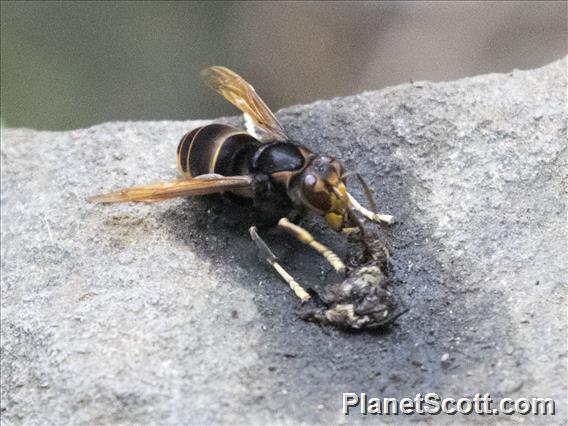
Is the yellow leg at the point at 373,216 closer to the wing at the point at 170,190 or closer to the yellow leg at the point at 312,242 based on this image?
the yellow leg at the point at 312,242

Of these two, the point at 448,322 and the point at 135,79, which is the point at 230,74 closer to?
the point at 448,322

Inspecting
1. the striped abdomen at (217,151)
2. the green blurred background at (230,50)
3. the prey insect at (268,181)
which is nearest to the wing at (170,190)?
the prey insect at (268,181)

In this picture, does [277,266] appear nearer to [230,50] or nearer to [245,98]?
[245,98]

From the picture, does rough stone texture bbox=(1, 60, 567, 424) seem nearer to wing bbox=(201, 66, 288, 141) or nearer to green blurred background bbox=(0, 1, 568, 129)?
wing bbox=(201, 66, 288, 141)

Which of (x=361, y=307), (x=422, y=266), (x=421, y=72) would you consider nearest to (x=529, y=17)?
(x=421, y=72)

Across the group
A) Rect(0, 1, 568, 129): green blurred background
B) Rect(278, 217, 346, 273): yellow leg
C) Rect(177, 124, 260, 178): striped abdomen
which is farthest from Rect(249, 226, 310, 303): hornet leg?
Rect(0, 1, 568, 129): green blurred background

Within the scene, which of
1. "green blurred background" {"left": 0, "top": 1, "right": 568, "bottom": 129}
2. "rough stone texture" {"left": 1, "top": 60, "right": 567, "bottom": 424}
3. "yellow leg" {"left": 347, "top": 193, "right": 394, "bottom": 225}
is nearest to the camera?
"rough stone texture" {"left": 1, "top": 60, "right": 567, "bottom": 424}
